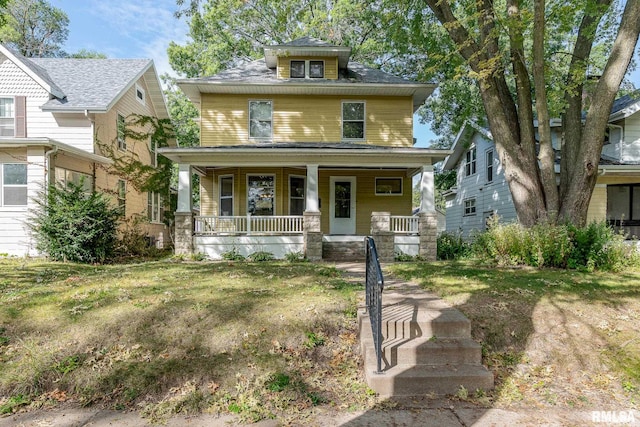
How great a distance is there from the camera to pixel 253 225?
11.6 metres

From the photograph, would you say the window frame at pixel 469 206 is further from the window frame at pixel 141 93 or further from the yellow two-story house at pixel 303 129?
the window frame at pixel 141 93

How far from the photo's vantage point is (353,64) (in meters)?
15.0

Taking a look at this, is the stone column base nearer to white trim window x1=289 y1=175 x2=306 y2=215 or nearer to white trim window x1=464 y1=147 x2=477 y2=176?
white trim window x1=289 y1=175 x2=306 y2=215

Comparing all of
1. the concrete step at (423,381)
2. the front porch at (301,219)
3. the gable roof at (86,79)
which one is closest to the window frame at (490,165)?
the front porch at (301,219)

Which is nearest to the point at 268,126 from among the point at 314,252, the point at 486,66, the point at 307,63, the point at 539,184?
the point at 307,63

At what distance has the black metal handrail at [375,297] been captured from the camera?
3434mm

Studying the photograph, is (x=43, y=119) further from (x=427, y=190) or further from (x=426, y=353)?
(x=426, y=353)

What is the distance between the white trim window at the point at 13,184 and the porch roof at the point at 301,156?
4.66 meters

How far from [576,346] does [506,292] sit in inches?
51.6

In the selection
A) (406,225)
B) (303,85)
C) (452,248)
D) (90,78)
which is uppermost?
(90,78)

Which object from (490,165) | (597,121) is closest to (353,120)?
(597,121)

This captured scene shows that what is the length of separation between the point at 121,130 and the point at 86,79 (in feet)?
8.19

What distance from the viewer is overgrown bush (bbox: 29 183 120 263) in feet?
31.6

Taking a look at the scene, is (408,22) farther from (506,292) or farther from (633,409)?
(633,409)
